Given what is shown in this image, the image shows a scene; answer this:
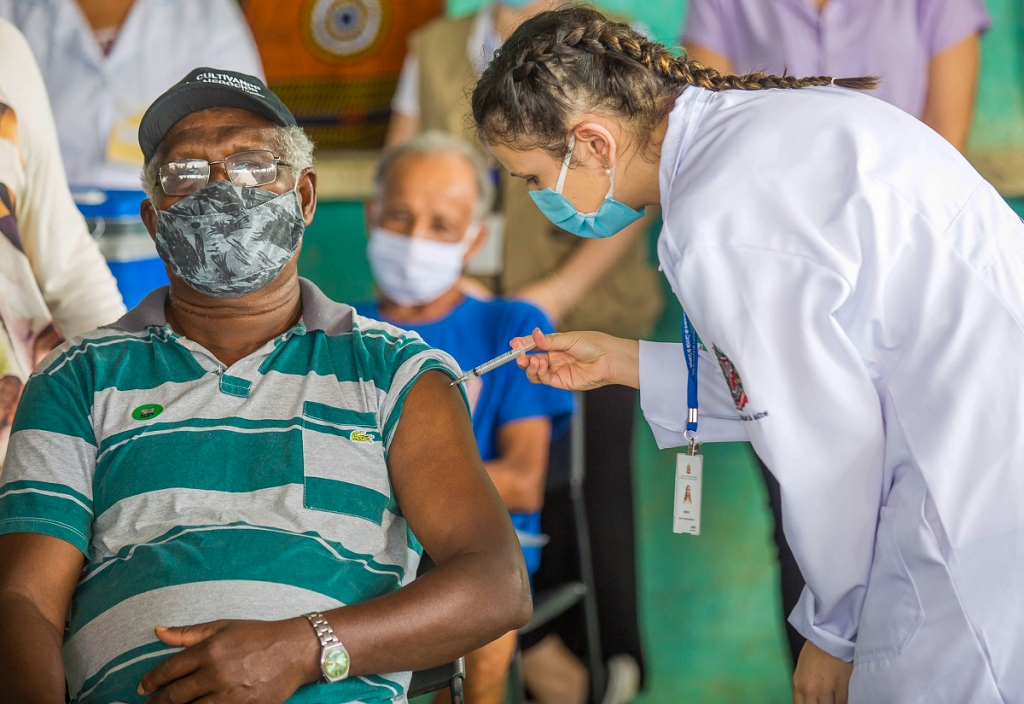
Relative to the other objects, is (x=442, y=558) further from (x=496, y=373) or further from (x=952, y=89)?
(x=952, y=89)

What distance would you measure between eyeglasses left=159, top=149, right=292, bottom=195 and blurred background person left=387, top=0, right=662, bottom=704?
4.76ft

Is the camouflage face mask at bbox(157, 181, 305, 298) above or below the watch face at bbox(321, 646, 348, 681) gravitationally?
above

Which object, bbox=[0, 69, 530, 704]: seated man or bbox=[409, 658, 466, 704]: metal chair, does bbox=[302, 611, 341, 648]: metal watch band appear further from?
bbox=[409, 658, 466, 704]: metal chair

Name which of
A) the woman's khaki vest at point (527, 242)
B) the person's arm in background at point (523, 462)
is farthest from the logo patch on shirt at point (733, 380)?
the woman's khaki vest at point (527, 242)

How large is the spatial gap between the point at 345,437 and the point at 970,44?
2.19 meters

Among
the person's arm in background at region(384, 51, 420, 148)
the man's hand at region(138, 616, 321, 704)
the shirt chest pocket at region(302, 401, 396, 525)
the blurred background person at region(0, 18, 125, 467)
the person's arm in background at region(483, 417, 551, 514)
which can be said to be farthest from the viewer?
the person's arm in background at region(384, 51, 420, 148)

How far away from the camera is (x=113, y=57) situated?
2.84 metres

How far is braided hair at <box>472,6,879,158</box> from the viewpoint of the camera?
147cm

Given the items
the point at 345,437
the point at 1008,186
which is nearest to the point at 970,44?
the point at 1008,186

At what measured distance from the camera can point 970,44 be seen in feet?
9.11

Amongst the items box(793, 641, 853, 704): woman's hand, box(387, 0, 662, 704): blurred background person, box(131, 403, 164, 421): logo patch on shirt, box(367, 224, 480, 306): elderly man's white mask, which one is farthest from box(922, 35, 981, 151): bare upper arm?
box(131, 403, 164, 421): logo patch on shirt

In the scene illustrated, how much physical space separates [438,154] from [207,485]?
1496 millimetres

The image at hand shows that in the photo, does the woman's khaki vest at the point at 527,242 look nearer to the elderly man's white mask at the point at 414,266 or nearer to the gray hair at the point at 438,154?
the gray hair at the point at 438,154

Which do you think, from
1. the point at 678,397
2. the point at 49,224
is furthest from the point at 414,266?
the point at 678,397
